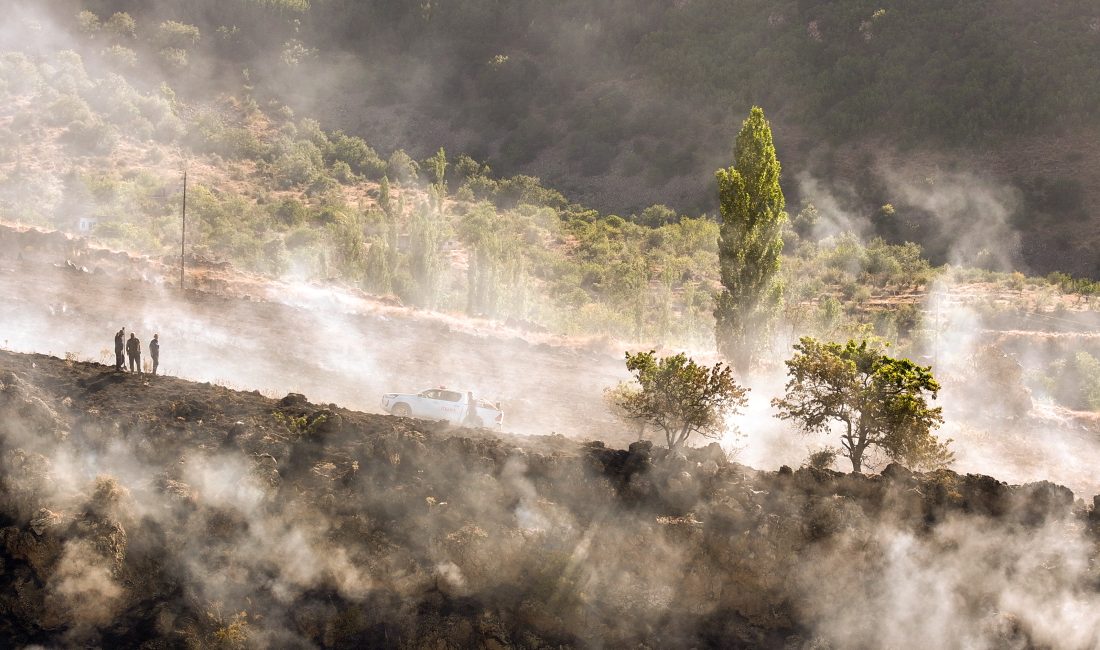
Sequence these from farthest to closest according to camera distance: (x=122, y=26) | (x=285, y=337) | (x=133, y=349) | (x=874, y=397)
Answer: (x=122, y=26)
(x=285, y=337)
(x=133, y=349)
(x=874, y=397)

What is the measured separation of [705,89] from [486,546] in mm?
68728

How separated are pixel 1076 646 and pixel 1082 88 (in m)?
62.5

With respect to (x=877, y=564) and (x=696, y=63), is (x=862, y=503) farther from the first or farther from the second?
(x=696, y=63)

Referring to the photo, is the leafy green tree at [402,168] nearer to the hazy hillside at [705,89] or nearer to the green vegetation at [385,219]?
the green vegetation at [385,219]

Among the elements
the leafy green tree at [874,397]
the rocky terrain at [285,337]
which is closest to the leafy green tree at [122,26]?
the rocky terrain at [285,337]

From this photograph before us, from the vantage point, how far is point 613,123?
80.8 meters

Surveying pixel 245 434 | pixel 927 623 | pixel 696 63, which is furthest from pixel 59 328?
pixel 696 63

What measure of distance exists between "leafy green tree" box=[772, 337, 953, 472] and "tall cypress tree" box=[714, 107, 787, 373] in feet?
23.8

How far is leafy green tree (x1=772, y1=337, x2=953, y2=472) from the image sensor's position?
20.9m

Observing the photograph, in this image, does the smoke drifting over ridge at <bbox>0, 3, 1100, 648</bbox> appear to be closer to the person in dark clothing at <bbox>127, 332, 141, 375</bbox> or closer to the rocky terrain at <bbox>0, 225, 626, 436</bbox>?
the person in dark clothing at <bbox>127, 332, 141, 375</bbox>

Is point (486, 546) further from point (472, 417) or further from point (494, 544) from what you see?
point (472, 417)

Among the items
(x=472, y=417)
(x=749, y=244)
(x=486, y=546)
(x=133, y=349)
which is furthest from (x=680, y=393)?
(x=133, y=349)

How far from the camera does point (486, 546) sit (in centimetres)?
1795

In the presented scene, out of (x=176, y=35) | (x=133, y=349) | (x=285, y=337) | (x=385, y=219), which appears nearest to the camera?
(x=133, y=349)
